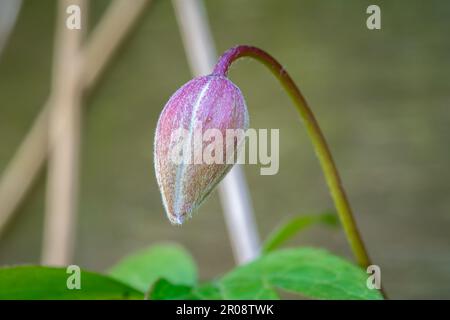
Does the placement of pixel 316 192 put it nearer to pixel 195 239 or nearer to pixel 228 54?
pixel 195 239

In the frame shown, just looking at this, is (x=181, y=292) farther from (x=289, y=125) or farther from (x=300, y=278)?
(x=289, y=125)

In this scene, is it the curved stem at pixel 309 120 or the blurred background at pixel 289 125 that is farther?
the blurred background at pixel 289 125

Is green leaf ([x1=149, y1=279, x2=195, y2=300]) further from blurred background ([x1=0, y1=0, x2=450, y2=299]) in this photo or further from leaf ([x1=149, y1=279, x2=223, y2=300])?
blurred background ([x1=0, y1=0, x2=450, y2=299])

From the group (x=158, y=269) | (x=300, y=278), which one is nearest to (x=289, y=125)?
(x=158, y=269)

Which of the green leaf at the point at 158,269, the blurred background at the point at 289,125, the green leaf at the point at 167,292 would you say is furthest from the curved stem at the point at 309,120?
the blurred background at the point at 289,125

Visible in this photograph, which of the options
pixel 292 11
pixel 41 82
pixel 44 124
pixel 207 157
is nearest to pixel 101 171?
pixel 44 124

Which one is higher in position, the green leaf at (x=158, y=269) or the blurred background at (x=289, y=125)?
the blurred background at (x=289, y=125)

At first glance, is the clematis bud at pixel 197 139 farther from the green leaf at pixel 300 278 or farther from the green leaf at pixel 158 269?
the green leaf at pixel 158 269

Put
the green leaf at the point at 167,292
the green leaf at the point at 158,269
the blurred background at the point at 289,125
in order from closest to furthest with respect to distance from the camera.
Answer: the green leaf at the point at 167,292
the green leaf at the point at 158,269
the blurred background at the point at 289,125

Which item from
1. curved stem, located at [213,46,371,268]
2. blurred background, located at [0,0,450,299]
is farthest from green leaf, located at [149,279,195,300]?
blurred background, located at [0,0,450,299]
